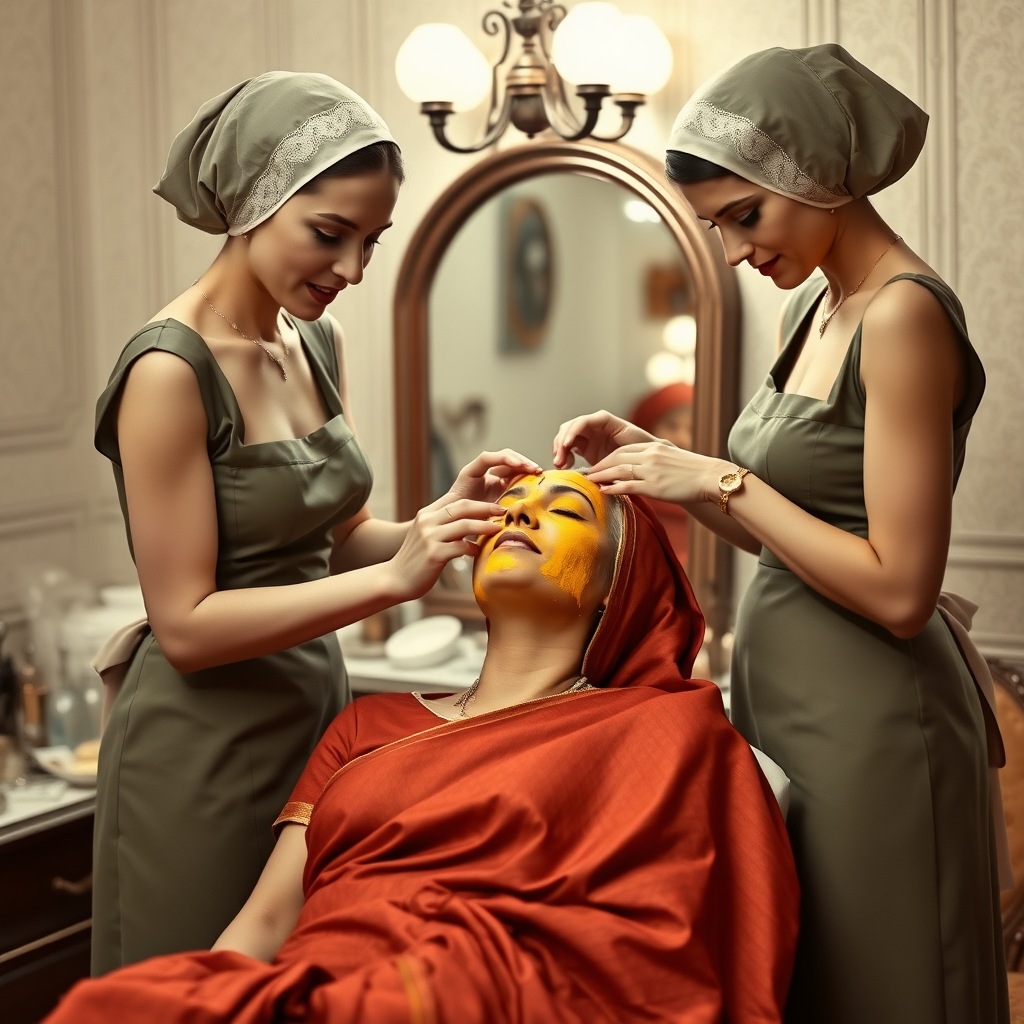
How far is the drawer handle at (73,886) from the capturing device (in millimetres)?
2967

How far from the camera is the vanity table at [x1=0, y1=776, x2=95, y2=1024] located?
9.39 feet

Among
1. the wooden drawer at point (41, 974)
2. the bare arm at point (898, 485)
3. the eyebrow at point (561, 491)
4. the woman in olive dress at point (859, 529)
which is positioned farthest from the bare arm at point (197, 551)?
the wooden drawer at point (41, 974)

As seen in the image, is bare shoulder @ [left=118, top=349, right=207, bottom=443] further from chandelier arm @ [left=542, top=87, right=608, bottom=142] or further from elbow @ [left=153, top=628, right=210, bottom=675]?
chandelier arm @ [left=542, top=87, right=608, bottom=142]

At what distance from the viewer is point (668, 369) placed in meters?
2.97

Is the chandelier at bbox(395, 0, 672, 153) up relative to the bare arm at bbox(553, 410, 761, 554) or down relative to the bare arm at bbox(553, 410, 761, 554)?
up

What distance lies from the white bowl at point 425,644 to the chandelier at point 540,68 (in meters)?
1.13

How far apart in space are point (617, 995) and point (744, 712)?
2.26ft

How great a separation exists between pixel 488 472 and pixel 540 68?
1.33m

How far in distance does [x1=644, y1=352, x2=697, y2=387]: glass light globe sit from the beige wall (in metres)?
0.13

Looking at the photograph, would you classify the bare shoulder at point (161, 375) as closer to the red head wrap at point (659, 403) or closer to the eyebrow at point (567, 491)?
the eyebrow at point (567, 491)

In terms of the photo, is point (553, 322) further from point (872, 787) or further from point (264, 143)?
point (872, 787)

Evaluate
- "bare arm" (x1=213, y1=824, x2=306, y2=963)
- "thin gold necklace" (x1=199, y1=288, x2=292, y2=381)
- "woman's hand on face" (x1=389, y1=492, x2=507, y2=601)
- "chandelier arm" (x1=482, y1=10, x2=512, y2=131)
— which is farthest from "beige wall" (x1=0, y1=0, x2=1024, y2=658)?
"bare arm" (x1=213, y1=824, x2=306, y2=963)

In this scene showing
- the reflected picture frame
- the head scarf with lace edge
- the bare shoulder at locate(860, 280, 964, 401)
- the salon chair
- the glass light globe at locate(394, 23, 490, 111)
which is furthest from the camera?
the reflected picture frame

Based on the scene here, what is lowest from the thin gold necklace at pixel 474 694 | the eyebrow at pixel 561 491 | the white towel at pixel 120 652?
the thin gold necklace at pixel 474 694
